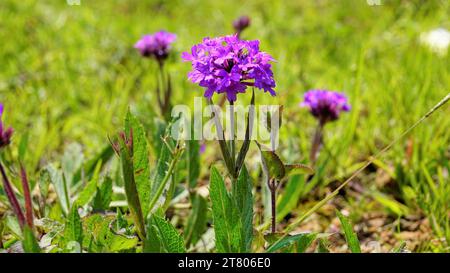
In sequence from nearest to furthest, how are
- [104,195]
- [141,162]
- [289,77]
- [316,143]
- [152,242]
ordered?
[152,242] → [141,162] → [104,195] → [316,143] → [289,77]

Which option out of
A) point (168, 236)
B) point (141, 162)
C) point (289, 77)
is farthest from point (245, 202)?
point (289, 77)

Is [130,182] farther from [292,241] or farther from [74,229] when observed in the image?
[292,241]

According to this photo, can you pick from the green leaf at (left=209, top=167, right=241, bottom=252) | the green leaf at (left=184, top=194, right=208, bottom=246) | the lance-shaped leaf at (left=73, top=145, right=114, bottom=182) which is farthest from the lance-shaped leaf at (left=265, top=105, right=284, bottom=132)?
the lance-shaped leaf at (left=73, top=145, right=114, bottom=182)

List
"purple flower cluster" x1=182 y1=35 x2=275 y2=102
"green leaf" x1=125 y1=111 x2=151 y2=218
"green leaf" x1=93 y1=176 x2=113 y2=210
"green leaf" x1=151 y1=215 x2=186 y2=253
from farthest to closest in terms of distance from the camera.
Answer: "green leaf" x1=93 y1=176 x2=113 y2=210, "green leaf" x1=125 y1=111 x2=151 y2=218, "green leaf" x1=151 y1=215 x2=186 y2=253, "purple flower cluster" x1=182 y1=35 x2=275 y2=102

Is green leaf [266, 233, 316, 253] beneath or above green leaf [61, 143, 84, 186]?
beneath

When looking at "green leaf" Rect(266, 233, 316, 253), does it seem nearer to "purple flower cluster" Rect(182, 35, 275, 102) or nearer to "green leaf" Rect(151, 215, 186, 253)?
"green leaf" Rect(151, 215, 186, 253)

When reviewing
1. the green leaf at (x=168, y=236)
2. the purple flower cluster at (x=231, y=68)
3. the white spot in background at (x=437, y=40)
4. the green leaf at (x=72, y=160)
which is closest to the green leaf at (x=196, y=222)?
the green leaf at (x=168, y=236)
